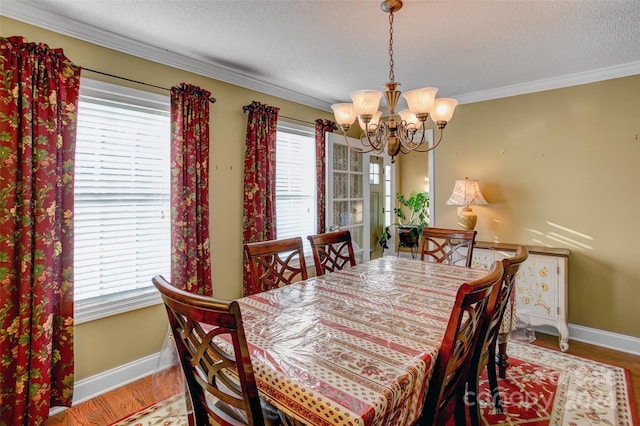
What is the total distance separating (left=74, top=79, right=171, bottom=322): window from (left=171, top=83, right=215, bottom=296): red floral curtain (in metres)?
0.14

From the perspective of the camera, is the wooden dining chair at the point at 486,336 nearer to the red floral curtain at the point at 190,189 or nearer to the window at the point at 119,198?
the red floral curtain at the point at 190,189

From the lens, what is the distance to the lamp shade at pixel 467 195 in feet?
11.4

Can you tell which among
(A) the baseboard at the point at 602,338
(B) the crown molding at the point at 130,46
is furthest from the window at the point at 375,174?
(A) the baseboard at the point at 602,338

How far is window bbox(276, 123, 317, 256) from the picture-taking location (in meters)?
3.50

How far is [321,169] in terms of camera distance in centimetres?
375

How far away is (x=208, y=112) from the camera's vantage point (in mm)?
2738

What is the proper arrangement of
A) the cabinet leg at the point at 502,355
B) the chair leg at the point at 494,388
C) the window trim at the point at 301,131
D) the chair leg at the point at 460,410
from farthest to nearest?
1. the window trim at the point at 301,131
2. the cabinet leg at the point at 502,355
3. the chair leg at the point at 494,388
4. the chair leg at the point at 460,410

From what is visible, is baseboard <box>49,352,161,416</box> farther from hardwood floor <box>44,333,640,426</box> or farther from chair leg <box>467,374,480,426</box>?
chair leg <box>467,374,480,426</box>

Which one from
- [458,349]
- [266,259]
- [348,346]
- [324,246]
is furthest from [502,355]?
[266,259]

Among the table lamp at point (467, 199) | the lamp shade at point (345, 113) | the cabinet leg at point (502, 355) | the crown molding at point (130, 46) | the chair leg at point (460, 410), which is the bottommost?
the cabinet leg at point (502, 355)

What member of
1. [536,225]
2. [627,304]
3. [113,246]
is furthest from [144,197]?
[627,304]

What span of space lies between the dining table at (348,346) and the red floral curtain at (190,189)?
1.02m

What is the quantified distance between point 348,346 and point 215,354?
1.60 feet

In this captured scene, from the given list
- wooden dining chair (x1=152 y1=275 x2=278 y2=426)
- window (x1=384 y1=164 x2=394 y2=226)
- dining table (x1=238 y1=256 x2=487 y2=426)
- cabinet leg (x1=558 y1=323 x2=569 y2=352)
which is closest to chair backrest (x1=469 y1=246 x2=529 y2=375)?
dining table (x1=238 y1=256 x2=487 y2=426)
